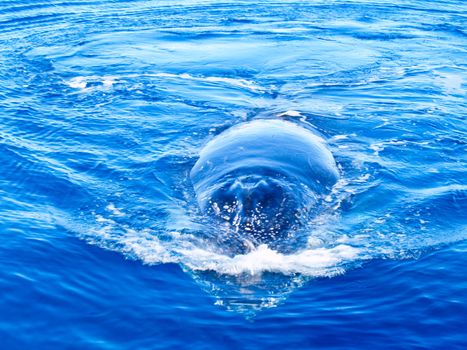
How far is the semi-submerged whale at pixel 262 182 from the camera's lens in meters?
17.0

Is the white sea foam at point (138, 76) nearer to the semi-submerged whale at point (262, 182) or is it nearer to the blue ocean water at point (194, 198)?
the blue ocean water at point (194, 198)

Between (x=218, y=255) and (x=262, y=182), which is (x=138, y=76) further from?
(x=218, y=255)

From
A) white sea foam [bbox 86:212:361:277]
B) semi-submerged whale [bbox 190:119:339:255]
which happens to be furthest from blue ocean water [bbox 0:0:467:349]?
semi-submerged whale [bbox 190:119:339:255]

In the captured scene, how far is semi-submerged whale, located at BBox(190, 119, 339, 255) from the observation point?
55.7 feet

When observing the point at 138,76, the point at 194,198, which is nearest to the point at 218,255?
the point at 194,198

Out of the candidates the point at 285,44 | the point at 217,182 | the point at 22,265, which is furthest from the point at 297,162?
the point at 285,44

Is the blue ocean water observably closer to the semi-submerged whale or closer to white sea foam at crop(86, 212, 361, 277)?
white sea foam at crop(86, 212, 361, 277)

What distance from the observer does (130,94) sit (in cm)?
3000

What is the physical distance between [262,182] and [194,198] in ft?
8.18

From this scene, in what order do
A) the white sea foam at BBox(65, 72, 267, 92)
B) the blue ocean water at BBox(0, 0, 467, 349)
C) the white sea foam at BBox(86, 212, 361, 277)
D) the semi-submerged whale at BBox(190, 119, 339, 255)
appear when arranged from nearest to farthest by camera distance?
the blue ocean water at BBox(0, 0, 467, 349), the white sea foam at BBox(86, 212, 361, 277), the semi-submerged whale at BBox(190, 119, 339, 255), the white sea foam at BBox(65, 72, 267, 92)

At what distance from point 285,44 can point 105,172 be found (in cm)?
2024

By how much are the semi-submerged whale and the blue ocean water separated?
0.52 meters

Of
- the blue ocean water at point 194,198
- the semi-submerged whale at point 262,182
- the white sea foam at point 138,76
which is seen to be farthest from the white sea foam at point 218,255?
the white sea foam at point 138,76

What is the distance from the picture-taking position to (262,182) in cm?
1816
